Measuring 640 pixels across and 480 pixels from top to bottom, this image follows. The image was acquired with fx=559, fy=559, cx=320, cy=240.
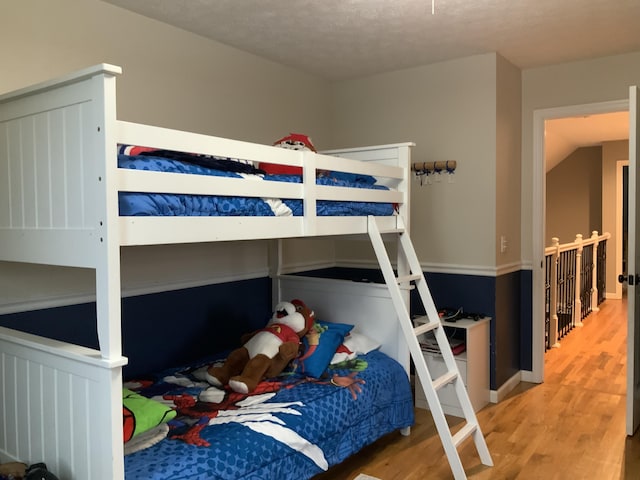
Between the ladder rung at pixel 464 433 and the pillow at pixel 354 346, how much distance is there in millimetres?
684

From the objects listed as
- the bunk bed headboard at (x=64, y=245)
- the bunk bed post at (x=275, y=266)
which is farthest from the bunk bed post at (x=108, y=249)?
the bunk bed post at (x=275, y=266)

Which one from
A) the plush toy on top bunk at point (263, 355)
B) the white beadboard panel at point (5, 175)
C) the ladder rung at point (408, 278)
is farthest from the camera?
the ladder rung at point (408, 278)

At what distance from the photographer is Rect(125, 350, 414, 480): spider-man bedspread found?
2.01 metres

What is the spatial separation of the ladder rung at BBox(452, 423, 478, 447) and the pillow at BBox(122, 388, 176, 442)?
136 cm

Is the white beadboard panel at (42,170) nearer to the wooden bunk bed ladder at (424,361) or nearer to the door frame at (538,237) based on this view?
the wooden bunk bed ladder at (424,361)

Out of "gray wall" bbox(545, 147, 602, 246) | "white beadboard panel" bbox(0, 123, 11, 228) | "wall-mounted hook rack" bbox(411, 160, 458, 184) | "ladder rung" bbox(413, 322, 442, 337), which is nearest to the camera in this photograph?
"white beadboard panel" bbox(0, 123, 11, 228)

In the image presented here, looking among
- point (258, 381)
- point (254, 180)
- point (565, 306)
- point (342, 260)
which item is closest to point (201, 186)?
point (254, 180)

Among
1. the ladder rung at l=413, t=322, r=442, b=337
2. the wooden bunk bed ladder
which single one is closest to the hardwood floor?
the wooden bunk bed ladder

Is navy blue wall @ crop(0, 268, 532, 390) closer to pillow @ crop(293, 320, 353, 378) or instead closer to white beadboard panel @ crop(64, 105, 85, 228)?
pillow @ crop(293, 320, 353, 378)

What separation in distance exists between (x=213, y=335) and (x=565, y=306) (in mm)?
3950

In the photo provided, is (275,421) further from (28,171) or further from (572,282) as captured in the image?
(572,282)

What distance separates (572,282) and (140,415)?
207 inches

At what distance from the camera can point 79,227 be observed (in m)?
1.75

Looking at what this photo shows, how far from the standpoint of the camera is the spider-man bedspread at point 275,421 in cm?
201
